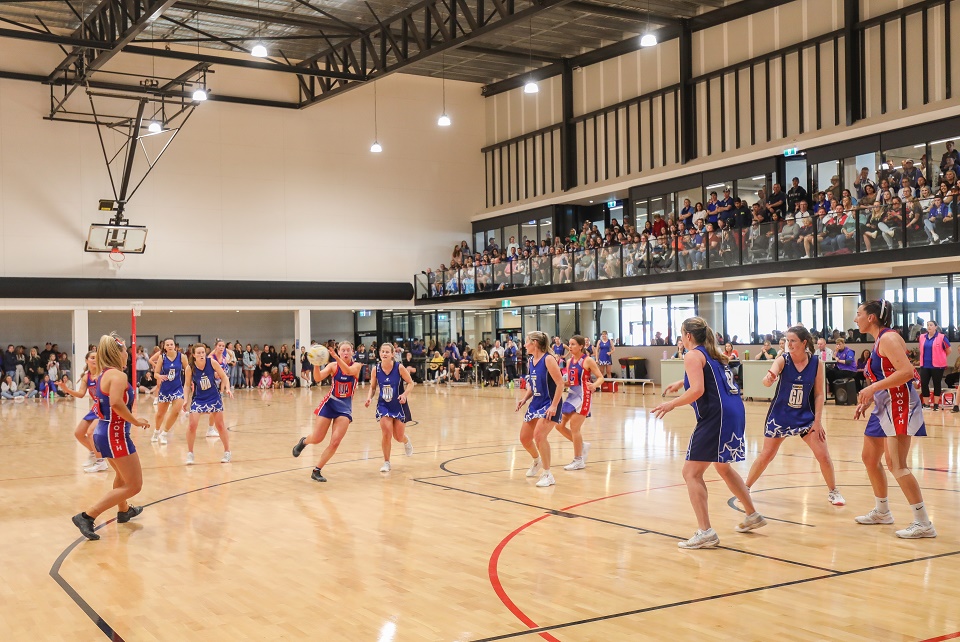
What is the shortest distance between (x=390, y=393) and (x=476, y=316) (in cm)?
2846

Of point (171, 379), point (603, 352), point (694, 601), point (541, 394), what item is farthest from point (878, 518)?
point (603, 352)

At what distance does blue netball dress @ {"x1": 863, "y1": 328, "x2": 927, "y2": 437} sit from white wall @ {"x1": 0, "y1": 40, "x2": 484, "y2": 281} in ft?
104

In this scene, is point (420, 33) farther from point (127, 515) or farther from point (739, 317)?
point (127, 515)

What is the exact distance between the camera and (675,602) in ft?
19.9

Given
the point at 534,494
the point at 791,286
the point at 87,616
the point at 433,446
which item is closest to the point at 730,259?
the point at 791,286

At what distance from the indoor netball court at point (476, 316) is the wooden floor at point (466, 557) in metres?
0.06

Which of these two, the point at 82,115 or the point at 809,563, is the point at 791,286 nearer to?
the point at 809,563

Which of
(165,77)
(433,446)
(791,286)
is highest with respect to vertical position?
(165,77)

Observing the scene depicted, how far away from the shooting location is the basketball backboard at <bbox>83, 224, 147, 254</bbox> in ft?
108

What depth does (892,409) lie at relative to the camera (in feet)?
25.2

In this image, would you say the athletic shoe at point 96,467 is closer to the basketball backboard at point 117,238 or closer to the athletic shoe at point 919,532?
the athletic shoe at point 919,532

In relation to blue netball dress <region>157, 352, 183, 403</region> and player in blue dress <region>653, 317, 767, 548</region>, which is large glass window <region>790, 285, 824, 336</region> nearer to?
blue netball dress <region>157, 352, 183, 403</region>

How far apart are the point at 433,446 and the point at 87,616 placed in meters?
9.85

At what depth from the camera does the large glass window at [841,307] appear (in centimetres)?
2569
